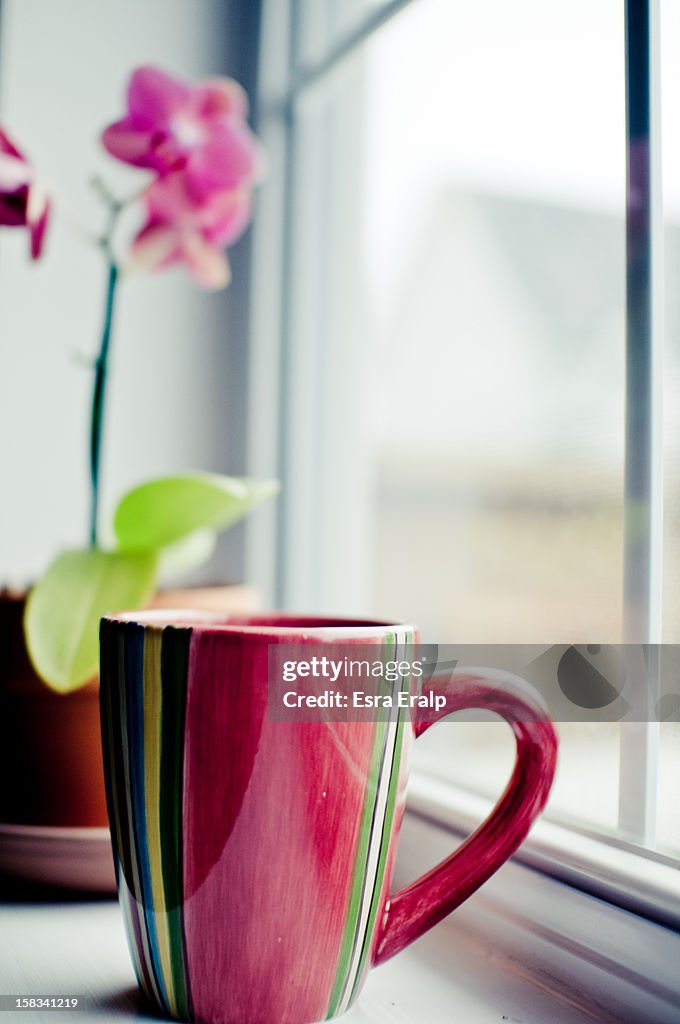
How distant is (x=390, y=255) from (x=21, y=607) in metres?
0.40

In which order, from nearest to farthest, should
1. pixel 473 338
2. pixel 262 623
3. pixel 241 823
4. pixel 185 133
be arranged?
pixel 241 823 → pixel 262 623 → pixel 185 133 → pixel 473 338

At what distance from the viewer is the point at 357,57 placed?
2.09 feet

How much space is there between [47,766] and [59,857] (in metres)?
0.04

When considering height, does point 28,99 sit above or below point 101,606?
above

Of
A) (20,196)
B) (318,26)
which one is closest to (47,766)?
(20,196)

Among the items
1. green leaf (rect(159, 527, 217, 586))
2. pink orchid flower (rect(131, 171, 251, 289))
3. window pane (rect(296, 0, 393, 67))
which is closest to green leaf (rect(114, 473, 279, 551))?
green leaf (rect(159, 527, 217, 586))

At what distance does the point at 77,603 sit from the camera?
0.44m

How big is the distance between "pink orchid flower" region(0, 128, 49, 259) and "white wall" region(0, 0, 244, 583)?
6.8 inches

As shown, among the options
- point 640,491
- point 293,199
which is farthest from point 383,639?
point 293,199

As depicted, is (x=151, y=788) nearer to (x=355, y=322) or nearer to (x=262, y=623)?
(x=262, y=623)

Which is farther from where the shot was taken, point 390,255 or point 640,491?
point 390,255

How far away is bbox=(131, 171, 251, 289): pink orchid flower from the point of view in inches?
19.7

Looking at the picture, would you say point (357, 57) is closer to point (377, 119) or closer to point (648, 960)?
point (377, 119)

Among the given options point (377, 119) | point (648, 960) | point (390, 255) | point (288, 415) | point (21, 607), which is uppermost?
point (377, 119)
